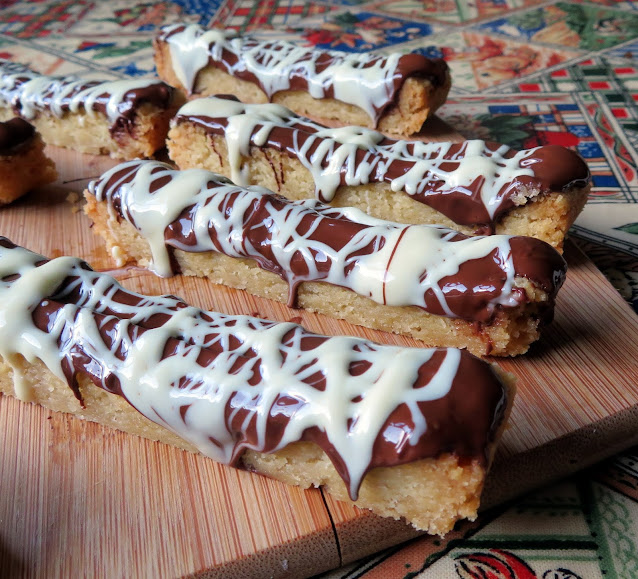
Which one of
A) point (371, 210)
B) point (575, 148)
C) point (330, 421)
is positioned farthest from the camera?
point (575, 148)

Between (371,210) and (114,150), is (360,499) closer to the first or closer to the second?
(371,210)

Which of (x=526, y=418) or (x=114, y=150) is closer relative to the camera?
(x=526, y=418)

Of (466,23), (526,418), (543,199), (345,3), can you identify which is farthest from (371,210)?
(345,3)

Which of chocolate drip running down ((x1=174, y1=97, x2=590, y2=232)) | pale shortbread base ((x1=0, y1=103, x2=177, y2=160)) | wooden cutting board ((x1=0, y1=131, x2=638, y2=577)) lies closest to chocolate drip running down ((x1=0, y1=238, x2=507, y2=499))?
wooden cutting board ((x1=0, y1=131, x2=638, y2=577))

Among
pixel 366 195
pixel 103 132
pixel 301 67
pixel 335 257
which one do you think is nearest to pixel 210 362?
pixel 335 257

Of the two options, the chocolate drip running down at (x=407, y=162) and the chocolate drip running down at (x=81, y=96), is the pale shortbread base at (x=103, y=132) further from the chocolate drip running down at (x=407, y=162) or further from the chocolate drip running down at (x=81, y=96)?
the chocolate drip running down at (x=407, y=162)

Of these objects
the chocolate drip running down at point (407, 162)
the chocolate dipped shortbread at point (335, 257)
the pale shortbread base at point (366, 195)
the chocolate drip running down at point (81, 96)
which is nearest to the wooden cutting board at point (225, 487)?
the chocolate dipped shortbread at point (335, 257)

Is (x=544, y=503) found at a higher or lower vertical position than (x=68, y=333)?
lower
